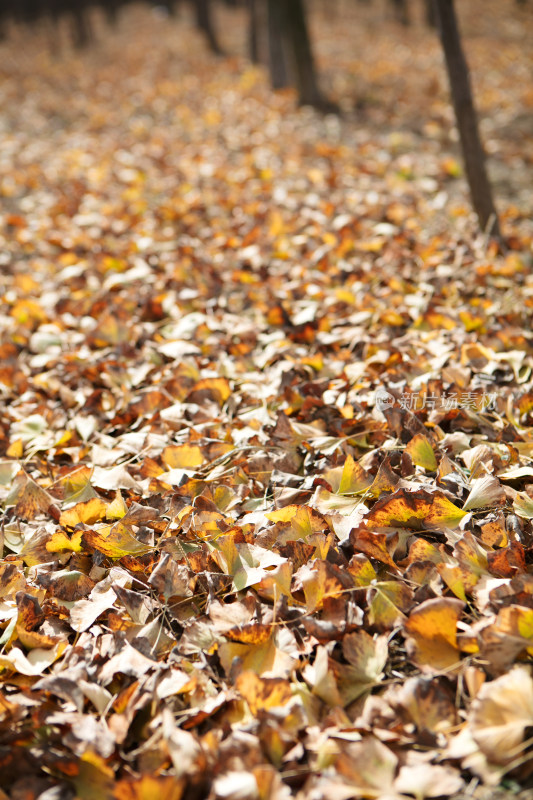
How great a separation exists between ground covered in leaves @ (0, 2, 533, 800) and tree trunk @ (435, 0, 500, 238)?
18cm

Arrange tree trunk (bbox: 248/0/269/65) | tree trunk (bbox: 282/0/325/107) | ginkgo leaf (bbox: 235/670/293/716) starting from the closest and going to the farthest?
ginkgo leaf (bbox: 235/670/293/716) < tree trunk (bbox: 282/0/325/107) < tree trunk (bbox: 248/0/269/65)

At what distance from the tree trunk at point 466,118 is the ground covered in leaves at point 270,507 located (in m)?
0.18

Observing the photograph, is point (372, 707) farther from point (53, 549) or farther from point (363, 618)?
point (53, 549)

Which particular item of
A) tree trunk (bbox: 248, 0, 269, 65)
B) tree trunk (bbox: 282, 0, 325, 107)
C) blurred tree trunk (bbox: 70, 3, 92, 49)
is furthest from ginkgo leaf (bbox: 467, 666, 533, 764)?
blurred tree trunk (bbox: 70, 3, 92, 49)

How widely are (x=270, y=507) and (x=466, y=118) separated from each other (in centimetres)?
Result: 274

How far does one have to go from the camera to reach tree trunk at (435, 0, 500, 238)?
3135 mm

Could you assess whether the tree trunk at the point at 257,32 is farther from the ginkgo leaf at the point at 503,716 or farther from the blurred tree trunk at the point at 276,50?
the ginkgo leaf at the point at 503,716

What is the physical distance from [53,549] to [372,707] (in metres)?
0.85

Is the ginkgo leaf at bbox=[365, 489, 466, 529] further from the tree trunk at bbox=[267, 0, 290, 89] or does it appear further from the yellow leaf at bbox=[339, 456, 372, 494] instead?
the tree trunk at bbox=[267, 0, 290, 89]

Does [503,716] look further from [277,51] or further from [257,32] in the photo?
[257,32]

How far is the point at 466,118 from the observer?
3291 millimetres

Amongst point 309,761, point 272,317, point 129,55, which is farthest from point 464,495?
point 129,55

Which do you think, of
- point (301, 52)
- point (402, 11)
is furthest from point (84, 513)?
point (402, 11)

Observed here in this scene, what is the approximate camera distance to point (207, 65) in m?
11.7
